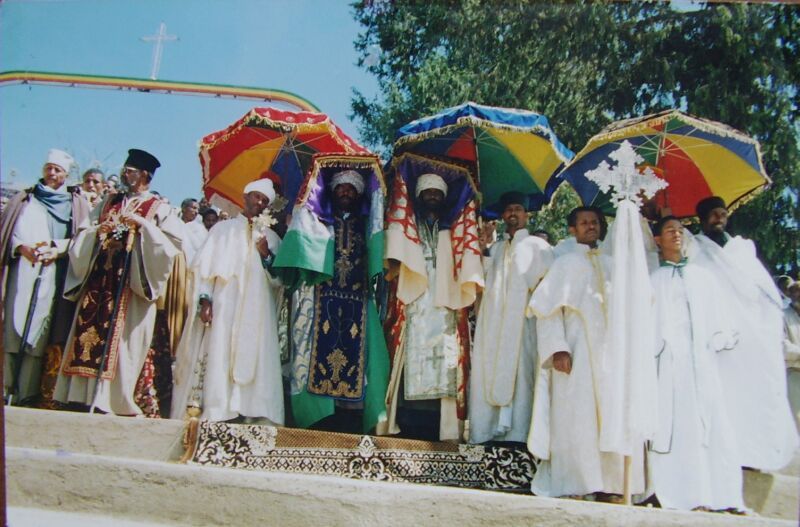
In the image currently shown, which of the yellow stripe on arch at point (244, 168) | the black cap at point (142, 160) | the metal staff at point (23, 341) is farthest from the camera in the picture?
the yellow stripe on arch at point (244, 168)

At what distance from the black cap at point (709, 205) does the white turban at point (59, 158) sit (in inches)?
207

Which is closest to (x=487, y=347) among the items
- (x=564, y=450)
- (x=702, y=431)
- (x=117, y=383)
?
(x=564, y=450)

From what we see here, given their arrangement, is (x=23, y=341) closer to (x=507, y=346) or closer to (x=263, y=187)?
(x=263, y=187)

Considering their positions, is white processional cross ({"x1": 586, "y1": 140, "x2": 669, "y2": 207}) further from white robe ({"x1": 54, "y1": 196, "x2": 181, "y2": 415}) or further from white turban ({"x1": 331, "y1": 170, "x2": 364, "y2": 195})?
white robe ({"x1": 54, "y1": 196, "x2": 181, "y2": 415})

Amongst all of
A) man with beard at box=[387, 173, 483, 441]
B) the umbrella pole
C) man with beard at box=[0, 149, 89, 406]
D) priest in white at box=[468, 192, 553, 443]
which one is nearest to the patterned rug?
priest in white at box=[468, 192, 553, 443]

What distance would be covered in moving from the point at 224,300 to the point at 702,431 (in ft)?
11.7

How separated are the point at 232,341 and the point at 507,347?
2.07 metres

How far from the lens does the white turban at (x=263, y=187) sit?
6.96m

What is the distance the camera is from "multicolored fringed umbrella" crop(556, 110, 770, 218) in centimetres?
658

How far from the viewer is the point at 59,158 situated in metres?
7.19

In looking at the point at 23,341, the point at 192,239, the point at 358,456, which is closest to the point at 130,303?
the point at 23,341

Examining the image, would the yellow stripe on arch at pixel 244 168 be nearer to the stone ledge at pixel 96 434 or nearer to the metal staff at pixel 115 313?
the metal staff at pixel 115 313

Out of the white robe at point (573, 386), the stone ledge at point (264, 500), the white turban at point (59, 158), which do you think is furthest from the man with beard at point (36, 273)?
the white robe at point (573, 386)

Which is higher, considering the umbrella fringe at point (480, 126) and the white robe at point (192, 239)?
the umbrella fringe at point (480, 126)
